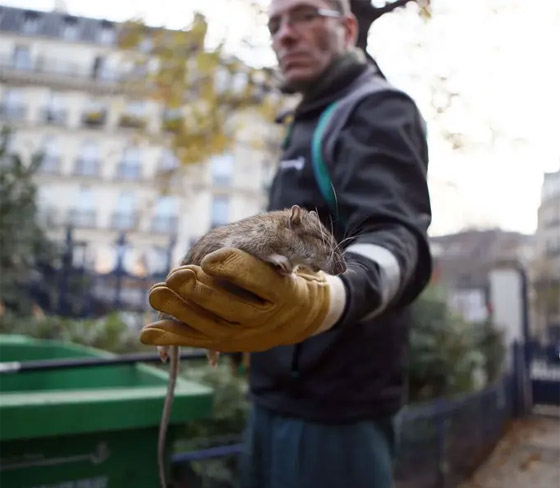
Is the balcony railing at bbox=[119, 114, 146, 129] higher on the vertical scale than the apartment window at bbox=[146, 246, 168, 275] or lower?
higher

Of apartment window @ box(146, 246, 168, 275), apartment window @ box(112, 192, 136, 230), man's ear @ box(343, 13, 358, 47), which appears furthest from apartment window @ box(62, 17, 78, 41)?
apartment window @ box(112, 192, 136, 230)

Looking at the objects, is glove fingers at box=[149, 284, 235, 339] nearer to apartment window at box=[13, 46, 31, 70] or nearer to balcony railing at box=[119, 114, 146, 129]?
apartment window at box=[13, 46, 31, 70]

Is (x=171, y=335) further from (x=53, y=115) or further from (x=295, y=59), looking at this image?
(x=53, y=115)

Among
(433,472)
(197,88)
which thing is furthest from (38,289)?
(433,472)

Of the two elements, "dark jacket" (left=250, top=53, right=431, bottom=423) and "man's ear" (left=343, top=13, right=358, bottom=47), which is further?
"man's ear" (left=343, top=13, right=358, bottom=47)

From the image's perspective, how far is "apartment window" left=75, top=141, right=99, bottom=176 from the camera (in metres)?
9.92

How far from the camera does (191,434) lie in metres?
2.91

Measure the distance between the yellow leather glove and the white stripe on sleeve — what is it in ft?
0.26

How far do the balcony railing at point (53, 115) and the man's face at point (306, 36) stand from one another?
21.4 ft

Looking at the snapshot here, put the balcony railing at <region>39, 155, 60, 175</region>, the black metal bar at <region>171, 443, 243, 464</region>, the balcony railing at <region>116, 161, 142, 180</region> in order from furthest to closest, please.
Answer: the balcony railing at <region>39, 155, 60, 175</region>, the balcony railing at <region>116, 161, 142, 180</region>, the black metal bar at <region>171, 443, 243, 464</region>

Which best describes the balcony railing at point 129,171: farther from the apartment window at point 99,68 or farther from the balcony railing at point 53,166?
the apartment window at point 99,68

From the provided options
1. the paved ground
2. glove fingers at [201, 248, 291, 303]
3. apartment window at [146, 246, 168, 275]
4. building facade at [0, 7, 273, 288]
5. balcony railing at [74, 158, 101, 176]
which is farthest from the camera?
balcony railing at [74, 158, 101, 176]

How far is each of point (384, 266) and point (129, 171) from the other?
32.0 feet

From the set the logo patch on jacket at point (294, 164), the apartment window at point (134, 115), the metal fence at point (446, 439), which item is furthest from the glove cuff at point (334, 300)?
the apartment window at point (134, 115)
